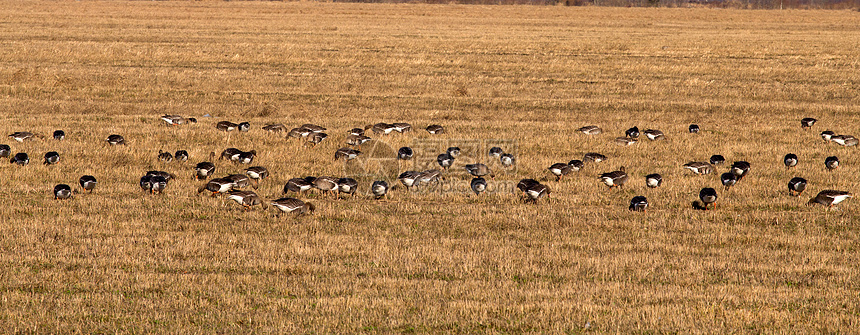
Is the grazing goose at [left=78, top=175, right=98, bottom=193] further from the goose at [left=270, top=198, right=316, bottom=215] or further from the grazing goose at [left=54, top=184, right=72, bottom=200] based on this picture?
the goose at [left=270, top=198, right=316, bottom=215]

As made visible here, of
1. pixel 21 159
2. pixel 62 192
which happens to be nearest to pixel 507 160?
pixel 62 192

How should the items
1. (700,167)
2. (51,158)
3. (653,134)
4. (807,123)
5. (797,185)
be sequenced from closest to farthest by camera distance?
(797,185) < (51,158) < (700,167) < (653,134) < (807,123)

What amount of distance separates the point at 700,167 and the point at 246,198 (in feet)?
36.3

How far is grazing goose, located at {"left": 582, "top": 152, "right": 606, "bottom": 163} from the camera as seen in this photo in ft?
66.6

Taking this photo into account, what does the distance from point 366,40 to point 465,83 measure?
754 inches

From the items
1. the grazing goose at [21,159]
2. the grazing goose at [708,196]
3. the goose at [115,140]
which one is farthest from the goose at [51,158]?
the grazing goose at [708,196]

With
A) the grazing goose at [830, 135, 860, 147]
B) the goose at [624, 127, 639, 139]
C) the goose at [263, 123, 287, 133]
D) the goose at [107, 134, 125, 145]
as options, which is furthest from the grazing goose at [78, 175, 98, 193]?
the grazing goose at [830, 135, 860, 147]

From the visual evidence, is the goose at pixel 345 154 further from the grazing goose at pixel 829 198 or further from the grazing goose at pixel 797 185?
the grazing goose at pixel 829 198

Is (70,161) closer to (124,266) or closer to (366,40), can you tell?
(124,266)

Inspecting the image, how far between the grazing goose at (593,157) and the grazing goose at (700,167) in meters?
2.24

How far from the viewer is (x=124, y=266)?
451 inches

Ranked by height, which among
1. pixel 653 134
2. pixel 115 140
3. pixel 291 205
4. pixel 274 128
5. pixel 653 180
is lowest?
pixel 291 205

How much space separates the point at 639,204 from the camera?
50.6ft

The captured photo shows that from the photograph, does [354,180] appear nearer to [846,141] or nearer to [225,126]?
[225,126]
